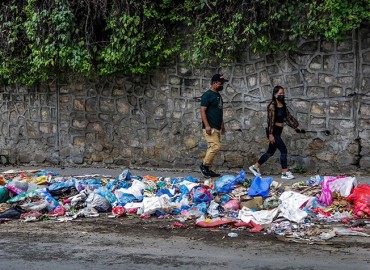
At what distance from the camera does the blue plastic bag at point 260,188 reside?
9836mm

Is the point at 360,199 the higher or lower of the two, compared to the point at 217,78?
lower

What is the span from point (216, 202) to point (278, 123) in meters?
2.49

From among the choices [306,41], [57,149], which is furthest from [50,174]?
[306,41]

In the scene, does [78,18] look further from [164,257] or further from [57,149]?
[164,257]

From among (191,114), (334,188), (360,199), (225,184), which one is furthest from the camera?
(191,114)

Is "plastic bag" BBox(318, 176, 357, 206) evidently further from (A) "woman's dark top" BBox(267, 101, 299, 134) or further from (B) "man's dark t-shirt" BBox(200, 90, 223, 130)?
(B) "man's dark t-shirt" BBox(200, 90, 223, 130)

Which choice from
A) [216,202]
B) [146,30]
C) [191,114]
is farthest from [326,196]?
[146,30]

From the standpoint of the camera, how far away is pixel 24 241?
7988 mm

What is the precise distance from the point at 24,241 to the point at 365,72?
6753 millimetres

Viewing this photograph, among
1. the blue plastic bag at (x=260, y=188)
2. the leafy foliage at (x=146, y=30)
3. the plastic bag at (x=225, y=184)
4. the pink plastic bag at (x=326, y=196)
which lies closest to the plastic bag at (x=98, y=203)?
the plastic bag at (x=225, y=184)

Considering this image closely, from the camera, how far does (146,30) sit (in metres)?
13.2

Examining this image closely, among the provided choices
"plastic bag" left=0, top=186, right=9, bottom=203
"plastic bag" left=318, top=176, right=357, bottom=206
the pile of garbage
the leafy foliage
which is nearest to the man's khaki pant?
the pile of garbage

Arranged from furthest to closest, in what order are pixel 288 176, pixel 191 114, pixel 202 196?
pixel 191 114
pixel 288 176
pixel 202 196

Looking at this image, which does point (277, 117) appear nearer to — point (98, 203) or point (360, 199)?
point (360, 199)
